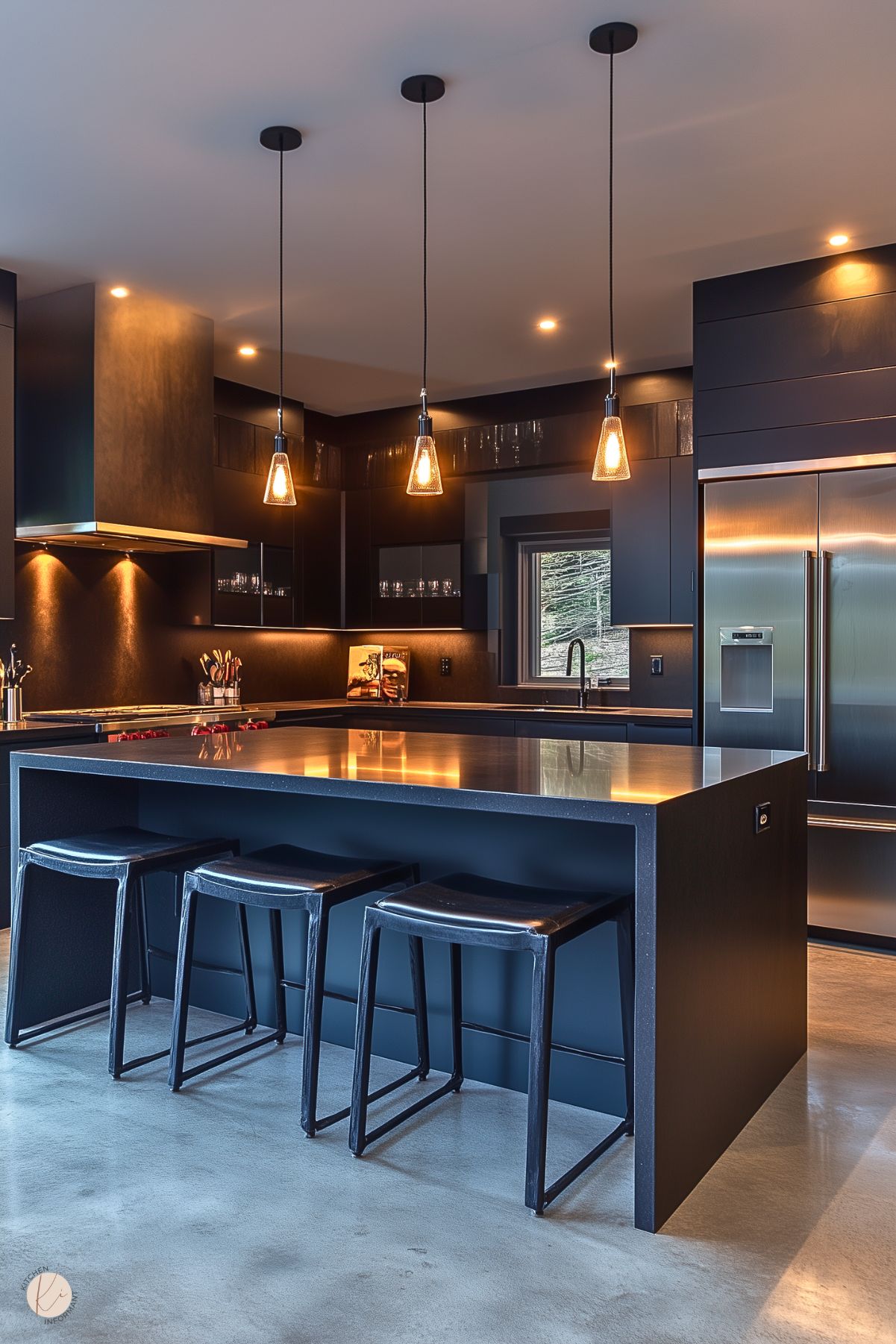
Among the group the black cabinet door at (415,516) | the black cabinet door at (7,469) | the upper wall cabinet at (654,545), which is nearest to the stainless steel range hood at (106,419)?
the black cabinet door at (7,469)

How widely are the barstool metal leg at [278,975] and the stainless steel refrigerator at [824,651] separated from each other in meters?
2.19

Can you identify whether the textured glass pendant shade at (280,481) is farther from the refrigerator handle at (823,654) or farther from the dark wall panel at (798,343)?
the refrigerator handle at (823,654)

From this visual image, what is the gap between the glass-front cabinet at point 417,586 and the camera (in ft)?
21.0

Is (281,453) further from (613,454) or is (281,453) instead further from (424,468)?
(613,454)

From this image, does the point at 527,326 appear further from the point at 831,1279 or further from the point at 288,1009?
the point at 831,1279

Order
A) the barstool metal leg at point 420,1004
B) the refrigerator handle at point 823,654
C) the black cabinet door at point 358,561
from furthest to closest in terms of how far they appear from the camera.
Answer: the black cabinet door at point 358,561
the refrigerator handle at point 823,654
the barstool metal leg at point 420,1004

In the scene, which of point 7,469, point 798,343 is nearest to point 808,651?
point 798,343

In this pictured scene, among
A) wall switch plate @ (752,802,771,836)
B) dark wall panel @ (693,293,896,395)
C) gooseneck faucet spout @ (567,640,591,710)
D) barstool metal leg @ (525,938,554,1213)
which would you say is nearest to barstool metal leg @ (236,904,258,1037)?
barstool metal leg @ (525,938,554,1213)

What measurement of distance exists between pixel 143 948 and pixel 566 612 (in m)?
3.76

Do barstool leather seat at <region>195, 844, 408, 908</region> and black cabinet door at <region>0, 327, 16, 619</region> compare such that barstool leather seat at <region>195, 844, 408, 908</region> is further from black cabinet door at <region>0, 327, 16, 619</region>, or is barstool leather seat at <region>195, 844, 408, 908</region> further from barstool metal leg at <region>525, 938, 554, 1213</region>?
black cabinet door at <region>0, 327, 16, 619</region>

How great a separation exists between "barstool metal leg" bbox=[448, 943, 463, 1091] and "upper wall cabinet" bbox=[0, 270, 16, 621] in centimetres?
279

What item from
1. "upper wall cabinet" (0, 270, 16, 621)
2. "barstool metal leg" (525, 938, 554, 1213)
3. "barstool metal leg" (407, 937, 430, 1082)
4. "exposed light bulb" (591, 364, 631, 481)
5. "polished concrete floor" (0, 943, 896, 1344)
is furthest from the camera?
"upper wall cabinet" (0, 270, 16, 621)

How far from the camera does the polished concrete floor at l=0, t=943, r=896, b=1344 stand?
174cm

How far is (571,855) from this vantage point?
2615 millimetres
